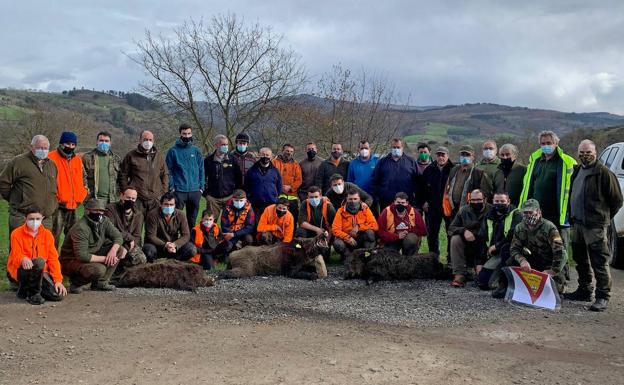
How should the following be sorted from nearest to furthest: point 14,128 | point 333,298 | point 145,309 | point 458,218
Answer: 1. point 145,309
2. point 333,298
3. point 458,218
4. point 14,128

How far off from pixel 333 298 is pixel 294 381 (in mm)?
2983

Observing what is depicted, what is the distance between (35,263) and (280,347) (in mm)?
3796

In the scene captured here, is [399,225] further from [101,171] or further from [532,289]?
[101,171]

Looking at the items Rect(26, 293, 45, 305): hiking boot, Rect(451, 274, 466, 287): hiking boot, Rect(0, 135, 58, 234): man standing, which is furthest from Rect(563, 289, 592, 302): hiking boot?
Rect(0, 135, 58, 234): man standing

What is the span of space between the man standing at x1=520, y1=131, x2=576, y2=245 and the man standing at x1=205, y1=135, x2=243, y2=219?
210 inches

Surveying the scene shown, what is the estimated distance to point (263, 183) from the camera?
1038 cm

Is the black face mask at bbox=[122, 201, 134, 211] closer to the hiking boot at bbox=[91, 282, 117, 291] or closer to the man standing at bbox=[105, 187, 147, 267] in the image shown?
the man standing at bbox=[105, 187, 147, 267]

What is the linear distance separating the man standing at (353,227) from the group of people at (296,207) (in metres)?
0.02

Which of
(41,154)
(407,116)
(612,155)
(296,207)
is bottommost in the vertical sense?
(296,207)

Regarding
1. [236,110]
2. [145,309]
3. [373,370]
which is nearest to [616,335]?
[373,370]

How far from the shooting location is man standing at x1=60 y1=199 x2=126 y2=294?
800cm

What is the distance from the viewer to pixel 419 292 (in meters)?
8.24

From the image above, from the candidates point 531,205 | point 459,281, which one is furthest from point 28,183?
point 531,205

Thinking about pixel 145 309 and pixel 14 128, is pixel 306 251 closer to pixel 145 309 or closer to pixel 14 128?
pixel 145 309
